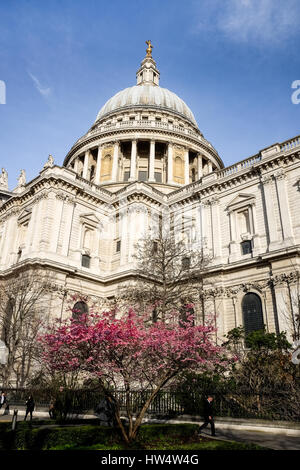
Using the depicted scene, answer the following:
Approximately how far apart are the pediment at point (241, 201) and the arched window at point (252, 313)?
24.7ft

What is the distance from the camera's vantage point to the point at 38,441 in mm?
9633

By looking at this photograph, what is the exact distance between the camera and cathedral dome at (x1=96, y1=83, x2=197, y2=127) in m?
53.7

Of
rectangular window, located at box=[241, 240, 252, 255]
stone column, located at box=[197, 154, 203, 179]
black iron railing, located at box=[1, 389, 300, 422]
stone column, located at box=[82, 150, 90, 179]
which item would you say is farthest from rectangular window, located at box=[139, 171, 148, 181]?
black iron railing, located at box=[1, 389, 300, 422]

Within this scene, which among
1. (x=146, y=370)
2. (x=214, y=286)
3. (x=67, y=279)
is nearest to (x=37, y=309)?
(x=67, y=279)

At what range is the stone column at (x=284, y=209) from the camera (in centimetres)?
2458

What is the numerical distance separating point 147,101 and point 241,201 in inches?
1279

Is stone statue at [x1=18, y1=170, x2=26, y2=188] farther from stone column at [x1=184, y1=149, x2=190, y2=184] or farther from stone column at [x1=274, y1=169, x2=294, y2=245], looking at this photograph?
stone column at [x1=274, y1=169, x2=294, y2=245]

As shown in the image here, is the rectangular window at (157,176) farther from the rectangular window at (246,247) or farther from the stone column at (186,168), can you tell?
the rectangular window at (246,247)

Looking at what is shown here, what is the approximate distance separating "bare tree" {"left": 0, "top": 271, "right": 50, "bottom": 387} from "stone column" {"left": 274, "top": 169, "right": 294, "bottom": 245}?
1765 centimetres

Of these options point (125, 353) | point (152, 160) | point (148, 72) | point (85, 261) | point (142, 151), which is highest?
point (148, 72)

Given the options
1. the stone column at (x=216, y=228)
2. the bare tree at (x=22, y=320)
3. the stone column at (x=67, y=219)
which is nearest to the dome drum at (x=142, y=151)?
the stone column at (x=67, y=219)

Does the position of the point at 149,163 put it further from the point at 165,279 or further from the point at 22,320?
the point at 22,320

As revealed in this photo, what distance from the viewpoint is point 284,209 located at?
2561 centimetres

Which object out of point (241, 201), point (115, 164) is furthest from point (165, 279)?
point (115, 164)
